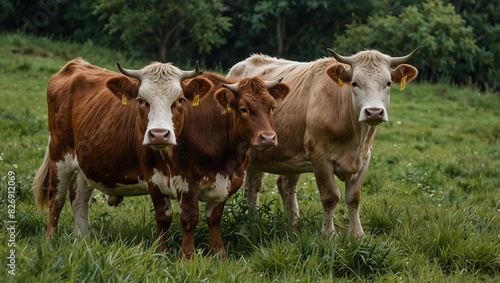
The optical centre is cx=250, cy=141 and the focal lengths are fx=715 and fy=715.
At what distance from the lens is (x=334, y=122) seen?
7387mm

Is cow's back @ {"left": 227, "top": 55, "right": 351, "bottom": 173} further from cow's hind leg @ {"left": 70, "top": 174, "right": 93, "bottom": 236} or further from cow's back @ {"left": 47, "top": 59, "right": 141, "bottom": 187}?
cow's hind leg @ {"left": 70, "top": 174, "right": 93, "bottom": 236}

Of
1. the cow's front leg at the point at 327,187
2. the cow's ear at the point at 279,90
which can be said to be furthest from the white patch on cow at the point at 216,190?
the cow's front leg at the point at 327,187

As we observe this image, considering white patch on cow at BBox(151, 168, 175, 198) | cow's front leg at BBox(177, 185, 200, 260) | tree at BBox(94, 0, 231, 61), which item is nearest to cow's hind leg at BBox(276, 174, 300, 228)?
cow's front leg at BBox(177, 185, 200, 260)

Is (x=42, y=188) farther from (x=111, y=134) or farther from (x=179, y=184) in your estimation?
(x=179, y=184)

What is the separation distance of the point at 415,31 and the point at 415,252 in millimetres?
22036

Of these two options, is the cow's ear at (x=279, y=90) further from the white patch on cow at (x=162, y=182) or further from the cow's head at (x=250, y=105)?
the white patch on cow at (x=162, y=182)

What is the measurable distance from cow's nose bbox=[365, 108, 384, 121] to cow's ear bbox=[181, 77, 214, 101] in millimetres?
1503

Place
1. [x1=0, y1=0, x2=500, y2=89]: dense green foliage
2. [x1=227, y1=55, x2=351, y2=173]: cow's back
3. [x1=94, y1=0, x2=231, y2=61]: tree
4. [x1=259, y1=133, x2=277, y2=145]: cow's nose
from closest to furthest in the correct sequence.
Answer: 1. [x1=259, y1=133, x2=277, y2=145]: cow's nose
2. [x1=227, y1=55, x2=351, y2=173]: cow's back
3. [x1=94, y1=0, x2=231, y2=61]: tree
4. [x1=0, y1=0, x2=500, y2=89]: dense green foliage

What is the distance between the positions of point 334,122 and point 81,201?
274cm

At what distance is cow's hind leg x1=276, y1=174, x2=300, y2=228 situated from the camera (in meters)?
8.20

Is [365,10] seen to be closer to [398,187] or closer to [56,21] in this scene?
[56,21]

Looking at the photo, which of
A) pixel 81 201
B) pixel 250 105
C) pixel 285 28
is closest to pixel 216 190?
pixel 250 105

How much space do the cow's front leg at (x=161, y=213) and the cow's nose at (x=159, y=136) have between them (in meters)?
0.82

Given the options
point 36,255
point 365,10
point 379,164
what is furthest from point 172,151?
point 365,10
